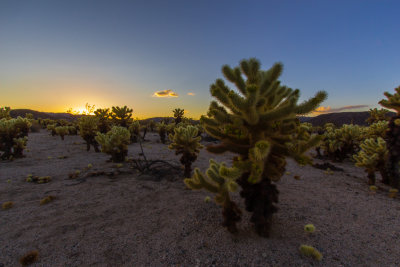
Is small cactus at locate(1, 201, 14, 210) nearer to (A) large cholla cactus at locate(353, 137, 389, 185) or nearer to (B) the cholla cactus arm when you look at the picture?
(B) the cholla cactus arm

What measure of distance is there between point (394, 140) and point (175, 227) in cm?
666

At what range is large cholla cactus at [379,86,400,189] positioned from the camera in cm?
505

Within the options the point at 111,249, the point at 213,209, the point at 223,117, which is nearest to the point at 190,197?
the point at 213,209

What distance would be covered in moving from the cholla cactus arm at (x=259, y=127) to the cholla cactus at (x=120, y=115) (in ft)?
40.7

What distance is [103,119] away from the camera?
12656 millimetres

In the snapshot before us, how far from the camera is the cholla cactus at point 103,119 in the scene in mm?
12582

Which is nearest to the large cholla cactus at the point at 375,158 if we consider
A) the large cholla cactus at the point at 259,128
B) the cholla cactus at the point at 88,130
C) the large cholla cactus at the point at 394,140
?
the large cholla cactus at the point at 394,140

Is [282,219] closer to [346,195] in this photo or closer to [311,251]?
[311,251]

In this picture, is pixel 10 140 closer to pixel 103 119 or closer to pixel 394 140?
pixel 103 119

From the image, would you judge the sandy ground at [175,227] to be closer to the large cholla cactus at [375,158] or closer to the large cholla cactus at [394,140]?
the large cholla cactus at [394,140]

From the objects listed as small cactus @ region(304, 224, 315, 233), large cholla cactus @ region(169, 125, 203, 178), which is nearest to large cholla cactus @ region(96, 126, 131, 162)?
large cholla cactus @ region(169, 125, 203, 178)

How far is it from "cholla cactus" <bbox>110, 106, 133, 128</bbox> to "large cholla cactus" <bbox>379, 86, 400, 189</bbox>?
14100 mm

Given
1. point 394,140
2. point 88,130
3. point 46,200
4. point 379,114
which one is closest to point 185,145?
point 46,200

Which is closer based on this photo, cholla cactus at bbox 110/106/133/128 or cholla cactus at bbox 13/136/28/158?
cholla cactus at bbox 13/136/28/158
